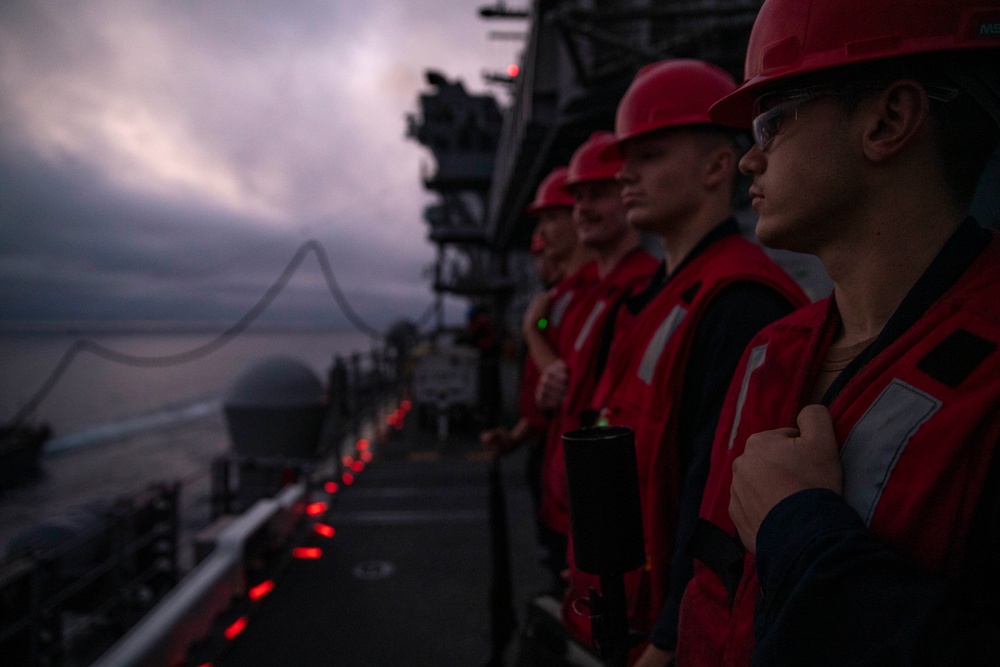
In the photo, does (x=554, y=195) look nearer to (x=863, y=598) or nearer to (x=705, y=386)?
(x=705, y=386)

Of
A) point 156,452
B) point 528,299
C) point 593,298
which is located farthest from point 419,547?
point 156,452

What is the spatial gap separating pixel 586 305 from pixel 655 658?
1.85 m

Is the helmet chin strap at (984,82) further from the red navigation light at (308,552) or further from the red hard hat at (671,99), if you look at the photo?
the red navigation light at (308,552)

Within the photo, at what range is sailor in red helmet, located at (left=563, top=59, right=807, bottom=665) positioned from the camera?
4.85 feet

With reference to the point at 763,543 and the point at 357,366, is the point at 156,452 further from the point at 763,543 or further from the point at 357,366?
the point at 763,543

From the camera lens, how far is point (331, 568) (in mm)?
4832

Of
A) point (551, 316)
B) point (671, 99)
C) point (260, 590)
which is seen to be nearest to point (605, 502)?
point (671, 99)

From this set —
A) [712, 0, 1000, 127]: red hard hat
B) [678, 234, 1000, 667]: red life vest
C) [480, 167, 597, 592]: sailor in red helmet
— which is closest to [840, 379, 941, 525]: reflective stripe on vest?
[678, 234, 1000, 667]: red life vest

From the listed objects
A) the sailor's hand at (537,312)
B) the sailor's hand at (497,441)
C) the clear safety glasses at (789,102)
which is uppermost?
the clear safety glasses at (789,102)

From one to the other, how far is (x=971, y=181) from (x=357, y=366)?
9.31m

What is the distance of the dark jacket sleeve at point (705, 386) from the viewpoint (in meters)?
1.39

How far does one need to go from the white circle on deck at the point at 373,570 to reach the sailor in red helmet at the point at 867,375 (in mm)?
4077

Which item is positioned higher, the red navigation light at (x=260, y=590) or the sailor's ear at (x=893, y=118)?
the sailor's ear at (x=893, y=118)

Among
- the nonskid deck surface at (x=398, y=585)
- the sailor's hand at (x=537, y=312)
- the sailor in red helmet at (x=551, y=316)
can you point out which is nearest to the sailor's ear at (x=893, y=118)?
the sailor in red helmet at (x=551, y=316)
